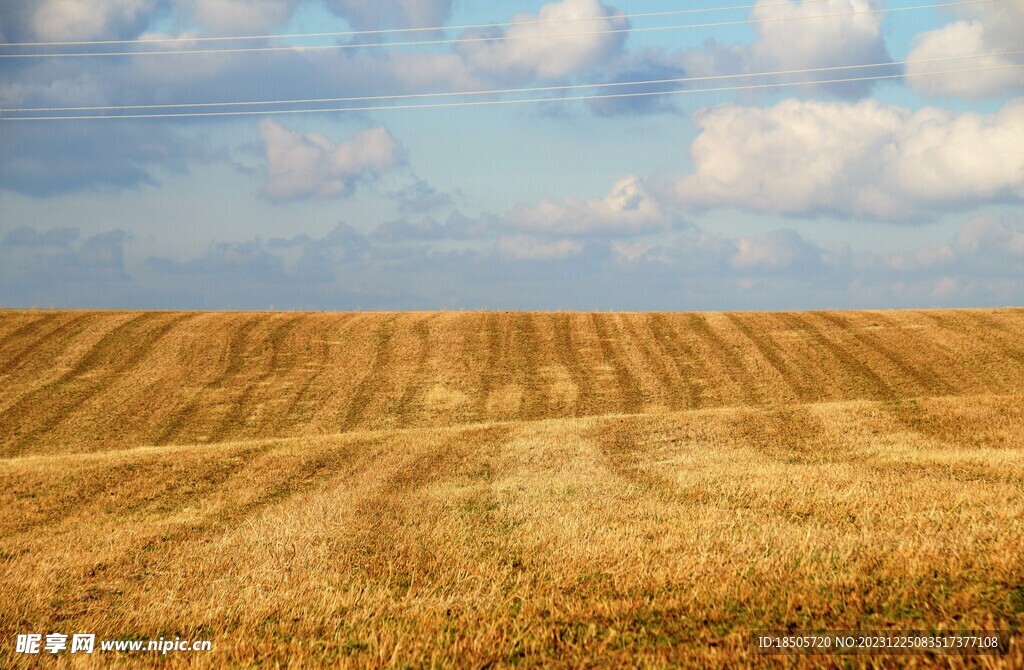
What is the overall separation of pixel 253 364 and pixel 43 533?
96.4 ft

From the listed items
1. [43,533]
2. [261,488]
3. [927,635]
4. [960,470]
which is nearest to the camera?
[927,635]

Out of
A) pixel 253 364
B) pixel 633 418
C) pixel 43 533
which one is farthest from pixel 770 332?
pixel 43 533

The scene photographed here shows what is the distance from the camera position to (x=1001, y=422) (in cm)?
2281

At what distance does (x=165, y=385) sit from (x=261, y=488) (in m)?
25.1

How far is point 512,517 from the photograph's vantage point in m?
13.2

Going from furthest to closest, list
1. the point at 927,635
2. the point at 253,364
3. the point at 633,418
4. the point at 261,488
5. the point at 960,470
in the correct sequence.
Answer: the point at 253,364, the point at 633,418, the point at 261,488, the point at 960,470, the point at 927,635

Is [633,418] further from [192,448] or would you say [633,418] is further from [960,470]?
[192,448]

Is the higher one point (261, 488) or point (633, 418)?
point (261, 488)

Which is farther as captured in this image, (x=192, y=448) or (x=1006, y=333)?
(x=1006, y=333)

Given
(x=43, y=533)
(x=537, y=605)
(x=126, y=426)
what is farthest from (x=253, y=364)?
(x=537, y=605)

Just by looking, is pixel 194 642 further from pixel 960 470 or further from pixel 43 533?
pixel 960 470

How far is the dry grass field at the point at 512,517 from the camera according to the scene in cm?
763

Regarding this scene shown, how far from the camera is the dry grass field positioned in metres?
7.63

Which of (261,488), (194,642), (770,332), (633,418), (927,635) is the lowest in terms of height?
(770,332)
